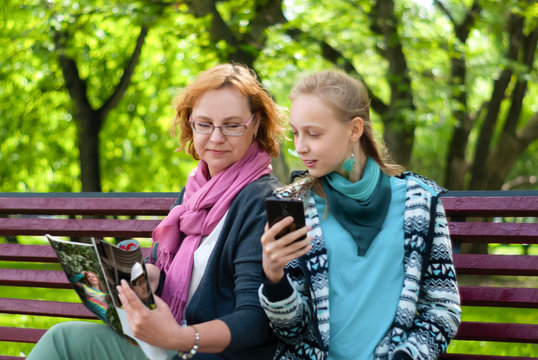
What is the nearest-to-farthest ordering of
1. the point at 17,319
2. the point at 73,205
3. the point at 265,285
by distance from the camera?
the point at 265,285 < the point at 73,205 < the point at 17,319

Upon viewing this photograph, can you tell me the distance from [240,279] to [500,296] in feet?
4.39

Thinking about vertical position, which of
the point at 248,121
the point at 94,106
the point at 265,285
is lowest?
the point at 265,285

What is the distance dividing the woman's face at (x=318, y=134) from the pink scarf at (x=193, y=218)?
1.19ft

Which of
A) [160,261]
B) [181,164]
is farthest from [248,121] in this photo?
[181,164]

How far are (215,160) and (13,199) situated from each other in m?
1.82

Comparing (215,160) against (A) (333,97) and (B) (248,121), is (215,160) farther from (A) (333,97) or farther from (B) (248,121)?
(A) (333,97)

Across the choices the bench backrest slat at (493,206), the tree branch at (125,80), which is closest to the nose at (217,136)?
the bench backrest slat at (493,206)

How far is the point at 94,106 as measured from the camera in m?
13.8

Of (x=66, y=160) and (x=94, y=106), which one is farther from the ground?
(x=94, y=106)

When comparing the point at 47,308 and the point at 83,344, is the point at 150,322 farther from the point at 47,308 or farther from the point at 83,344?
the point at 47,308

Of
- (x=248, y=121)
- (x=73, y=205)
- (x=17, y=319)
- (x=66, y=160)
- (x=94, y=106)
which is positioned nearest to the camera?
(x=248, y=121)

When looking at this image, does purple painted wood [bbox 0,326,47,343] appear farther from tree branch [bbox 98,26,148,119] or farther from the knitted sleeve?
tree branch [bbox 98,26,148,119]

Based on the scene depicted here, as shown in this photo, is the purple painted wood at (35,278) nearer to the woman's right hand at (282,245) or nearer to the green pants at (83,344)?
the green pants at (83,344)

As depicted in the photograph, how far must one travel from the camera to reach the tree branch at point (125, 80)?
1308 centimetres
